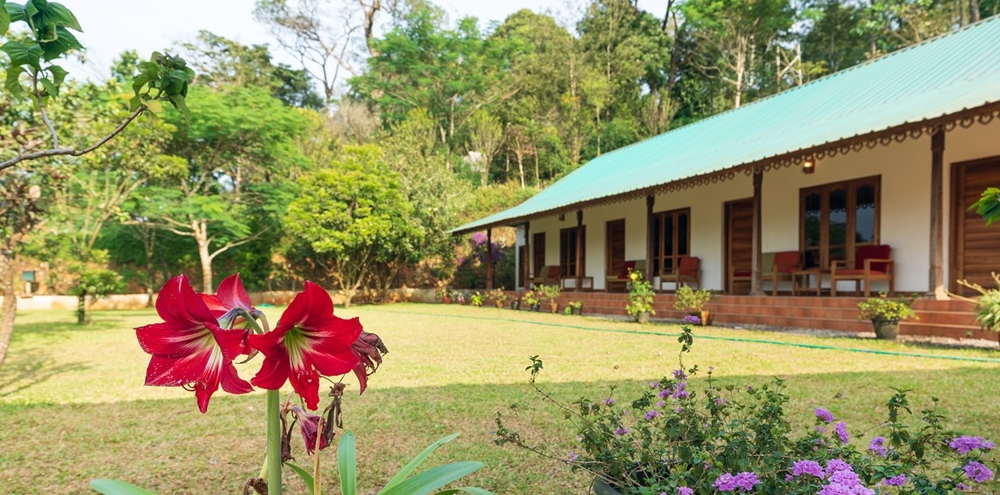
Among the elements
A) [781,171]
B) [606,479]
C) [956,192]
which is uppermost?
[781,171]

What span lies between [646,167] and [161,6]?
73.2 ft

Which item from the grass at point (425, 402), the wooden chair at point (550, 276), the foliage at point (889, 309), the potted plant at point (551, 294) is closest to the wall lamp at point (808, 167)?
the foliage at point (889, 309)

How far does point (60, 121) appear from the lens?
531 cm

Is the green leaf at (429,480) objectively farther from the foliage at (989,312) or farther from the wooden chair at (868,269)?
the wooden chair at (868,269)

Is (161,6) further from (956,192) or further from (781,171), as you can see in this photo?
(956,192)

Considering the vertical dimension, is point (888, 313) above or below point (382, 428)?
above

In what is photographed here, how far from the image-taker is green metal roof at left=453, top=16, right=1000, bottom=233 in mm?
7051

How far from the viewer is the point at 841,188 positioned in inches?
367

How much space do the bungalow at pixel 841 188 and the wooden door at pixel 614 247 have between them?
0.83 feet

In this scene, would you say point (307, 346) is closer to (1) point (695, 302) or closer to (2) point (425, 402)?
(2) point (425, 402)

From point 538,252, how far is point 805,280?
9496 millimetres

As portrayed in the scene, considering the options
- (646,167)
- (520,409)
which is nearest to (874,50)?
(646,167)

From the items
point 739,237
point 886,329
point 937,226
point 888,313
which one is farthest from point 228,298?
point 739,237

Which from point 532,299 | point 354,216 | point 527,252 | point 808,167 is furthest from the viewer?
point 527,252
